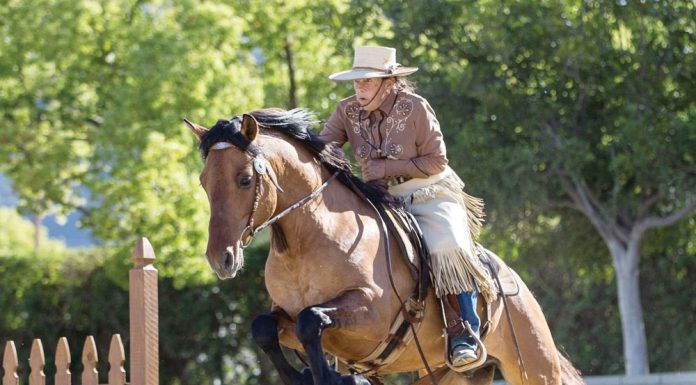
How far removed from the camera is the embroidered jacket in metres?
7.08

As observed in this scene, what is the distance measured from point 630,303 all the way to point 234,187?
10.8 meters

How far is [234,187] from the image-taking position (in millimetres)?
6117

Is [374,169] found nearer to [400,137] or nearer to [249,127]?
[400,137]

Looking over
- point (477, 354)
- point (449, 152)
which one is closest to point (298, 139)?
point (477, 354)

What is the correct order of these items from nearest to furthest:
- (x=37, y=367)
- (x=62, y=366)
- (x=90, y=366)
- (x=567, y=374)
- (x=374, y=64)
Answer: (x=374, y=64) → (x=90, y=366) → (x=62, y=366) → (x=37, y=367) → (x=567, y=374)

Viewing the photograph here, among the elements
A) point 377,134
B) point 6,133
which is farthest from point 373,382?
point 6,133

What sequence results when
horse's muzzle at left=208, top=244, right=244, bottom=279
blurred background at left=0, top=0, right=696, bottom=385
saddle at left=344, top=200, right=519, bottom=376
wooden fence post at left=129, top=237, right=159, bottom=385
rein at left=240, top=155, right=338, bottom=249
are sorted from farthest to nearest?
blurred background at left=0, top=0, right=696, bottom=385 → wooden fence post at left=129, top=237, right=159, bottom=385 → saddle at left=344, top=200, right=519, bottom=376 → rein at left=240, top=155, right=338, bottom=249 → horse's muzzle at left=208, top=244, right=244, bottom=279

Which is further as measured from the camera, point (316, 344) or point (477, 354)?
point (477, 354)

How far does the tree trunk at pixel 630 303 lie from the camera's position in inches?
627

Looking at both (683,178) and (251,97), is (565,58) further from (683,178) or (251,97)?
(251,97)

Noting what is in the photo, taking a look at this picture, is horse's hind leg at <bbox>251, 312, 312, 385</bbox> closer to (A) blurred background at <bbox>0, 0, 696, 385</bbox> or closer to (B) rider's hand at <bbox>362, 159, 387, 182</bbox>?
(B) rider's hand at <bbox>362, 159, 387, 182</bbox>

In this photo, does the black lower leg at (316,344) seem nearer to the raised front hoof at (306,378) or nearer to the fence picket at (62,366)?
the raised front hoof at (306,378)

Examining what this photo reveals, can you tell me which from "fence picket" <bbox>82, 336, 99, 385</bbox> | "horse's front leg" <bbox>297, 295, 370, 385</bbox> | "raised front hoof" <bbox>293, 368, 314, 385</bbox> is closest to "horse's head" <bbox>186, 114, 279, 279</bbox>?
"horse's front leg" <bbox>297, 295, 370, 385</bbox>

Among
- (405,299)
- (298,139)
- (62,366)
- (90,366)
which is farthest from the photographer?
(62,366)
